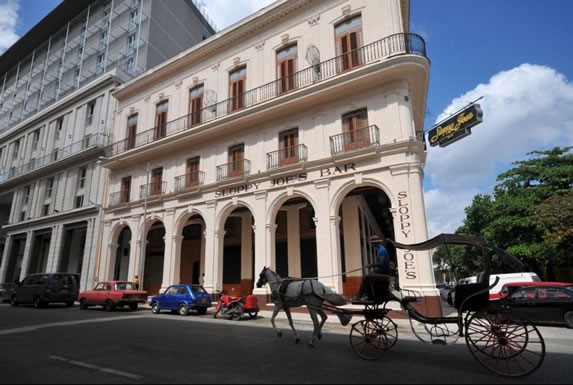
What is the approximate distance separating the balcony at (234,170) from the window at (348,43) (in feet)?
22.3

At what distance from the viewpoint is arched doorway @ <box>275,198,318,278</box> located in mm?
17906

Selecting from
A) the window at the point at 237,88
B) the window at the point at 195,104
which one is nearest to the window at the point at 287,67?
the window at the point at 237,88

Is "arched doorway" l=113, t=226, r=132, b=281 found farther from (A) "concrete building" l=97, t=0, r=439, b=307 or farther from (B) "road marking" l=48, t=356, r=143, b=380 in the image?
(B) "road marking" l=48, t=356, r=143, b=380

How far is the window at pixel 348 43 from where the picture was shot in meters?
15.5

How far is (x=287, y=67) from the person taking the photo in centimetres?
1770

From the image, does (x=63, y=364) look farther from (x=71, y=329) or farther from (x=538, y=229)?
(x=538, y=229)

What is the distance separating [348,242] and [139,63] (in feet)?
81.4

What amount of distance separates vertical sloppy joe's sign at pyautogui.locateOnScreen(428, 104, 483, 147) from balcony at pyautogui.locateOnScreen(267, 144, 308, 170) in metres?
5.91

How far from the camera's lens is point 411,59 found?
13625mm

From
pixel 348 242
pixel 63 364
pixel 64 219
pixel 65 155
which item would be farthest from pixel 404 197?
pixel 65 155

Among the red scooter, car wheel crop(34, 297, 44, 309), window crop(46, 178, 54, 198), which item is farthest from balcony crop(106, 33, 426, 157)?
window crop(46, 178, 54, 198)

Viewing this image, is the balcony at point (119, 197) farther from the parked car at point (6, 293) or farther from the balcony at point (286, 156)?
the balcony at point (286, 156)

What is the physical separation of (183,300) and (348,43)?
14574mm

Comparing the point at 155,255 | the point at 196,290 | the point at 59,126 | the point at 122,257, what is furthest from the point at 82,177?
the point at 196,290
